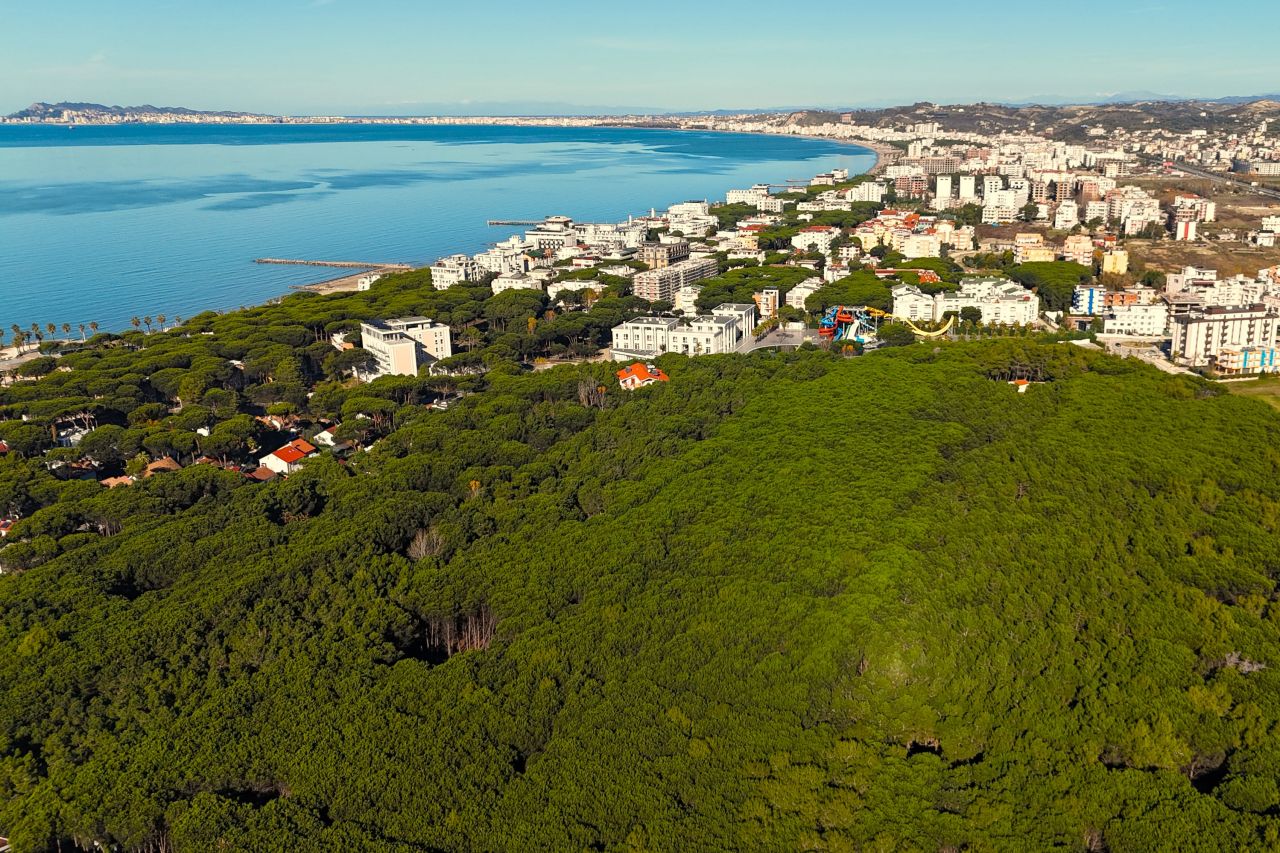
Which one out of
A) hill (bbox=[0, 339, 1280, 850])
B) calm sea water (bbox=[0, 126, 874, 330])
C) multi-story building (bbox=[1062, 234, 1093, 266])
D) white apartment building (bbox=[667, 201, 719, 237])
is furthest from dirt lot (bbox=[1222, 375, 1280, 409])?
calm sea water (bbox=[0, 126, 874, 330])

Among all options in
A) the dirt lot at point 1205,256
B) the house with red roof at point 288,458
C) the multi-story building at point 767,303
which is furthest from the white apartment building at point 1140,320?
the house with red roof at point 288,458

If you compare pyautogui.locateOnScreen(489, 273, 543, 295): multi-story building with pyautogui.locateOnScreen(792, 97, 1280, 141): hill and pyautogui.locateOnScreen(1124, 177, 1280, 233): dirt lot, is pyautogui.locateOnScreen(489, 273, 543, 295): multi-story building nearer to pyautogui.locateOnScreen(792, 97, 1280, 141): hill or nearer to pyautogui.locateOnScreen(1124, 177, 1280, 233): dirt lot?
pyautogui.locateOnScreen(1124, 177, 1280, 233): dirt lot

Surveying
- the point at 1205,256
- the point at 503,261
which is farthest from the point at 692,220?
the point at 1205,256

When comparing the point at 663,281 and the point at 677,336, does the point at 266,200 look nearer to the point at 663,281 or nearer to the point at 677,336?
the point at 663,281

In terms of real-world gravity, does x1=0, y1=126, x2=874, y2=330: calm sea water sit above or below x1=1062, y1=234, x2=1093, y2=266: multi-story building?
above

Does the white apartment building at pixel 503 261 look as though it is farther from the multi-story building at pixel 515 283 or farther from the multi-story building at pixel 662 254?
the multi-story building at pixel 662 254

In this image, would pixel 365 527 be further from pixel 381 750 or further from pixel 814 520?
pixel 814 520
